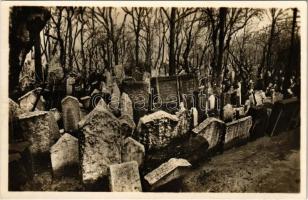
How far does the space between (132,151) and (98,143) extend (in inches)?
7.7

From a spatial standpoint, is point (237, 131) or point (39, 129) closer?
point (39, 129)

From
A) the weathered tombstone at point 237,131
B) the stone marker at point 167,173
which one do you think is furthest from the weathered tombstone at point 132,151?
the weathered tombstone at point 237,131

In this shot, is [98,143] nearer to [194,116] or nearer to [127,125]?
[127,125]

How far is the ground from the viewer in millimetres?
2664

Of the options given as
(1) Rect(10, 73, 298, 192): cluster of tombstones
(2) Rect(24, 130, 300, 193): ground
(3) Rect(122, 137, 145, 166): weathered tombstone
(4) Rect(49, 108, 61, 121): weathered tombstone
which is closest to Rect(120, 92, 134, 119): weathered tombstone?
(1) Rect(10, 73, 298, 192): cluster of tombstones

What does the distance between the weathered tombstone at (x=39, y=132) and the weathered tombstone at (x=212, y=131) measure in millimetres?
816

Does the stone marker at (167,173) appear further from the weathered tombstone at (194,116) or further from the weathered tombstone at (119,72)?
the weathered tombstone at (119,72)

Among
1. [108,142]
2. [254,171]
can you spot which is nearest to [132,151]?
[108,142]

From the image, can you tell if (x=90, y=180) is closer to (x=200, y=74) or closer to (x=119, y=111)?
(x=119, y=111)

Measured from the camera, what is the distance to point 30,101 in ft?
8.59

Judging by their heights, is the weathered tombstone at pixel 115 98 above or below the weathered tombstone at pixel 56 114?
above

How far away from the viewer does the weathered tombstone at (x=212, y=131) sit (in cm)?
270

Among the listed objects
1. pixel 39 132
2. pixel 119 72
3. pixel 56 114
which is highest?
pixel 119 72
